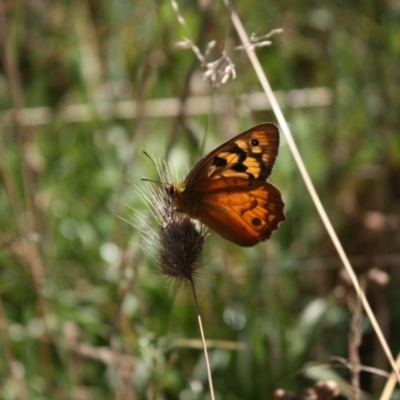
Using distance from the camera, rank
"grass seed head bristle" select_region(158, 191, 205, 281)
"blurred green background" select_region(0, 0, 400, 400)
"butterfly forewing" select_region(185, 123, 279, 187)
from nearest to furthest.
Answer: "grass seed head bristle" select_region(158, 191, 205, 281)
"butterfly forewing" select_region(185, 123, 279, 187)
"blurred green background" select_region(0, 0, 400, 400)

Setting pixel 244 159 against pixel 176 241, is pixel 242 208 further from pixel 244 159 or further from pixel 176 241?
pixel 176 241

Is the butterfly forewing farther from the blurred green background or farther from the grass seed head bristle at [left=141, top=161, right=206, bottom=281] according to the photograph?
the blurred green background

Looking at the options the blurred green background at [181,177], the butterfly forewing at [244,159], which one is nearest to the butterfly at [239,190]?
the butterfly forewing at [244,159]

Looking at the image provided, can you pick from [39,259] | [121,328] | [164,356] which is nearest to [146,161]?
[39,259]

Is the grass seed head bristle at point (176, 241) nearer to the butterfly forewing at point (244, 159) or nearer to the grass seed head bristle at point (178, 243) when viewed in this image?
the grass seed head bristle at point (178, 243)

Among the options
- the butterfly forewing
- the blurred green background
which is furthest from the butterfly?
the blurred green background

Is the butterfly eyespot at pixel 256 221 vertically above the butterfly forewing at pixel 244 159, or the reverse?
the butterfly forewing at pixel 244 159

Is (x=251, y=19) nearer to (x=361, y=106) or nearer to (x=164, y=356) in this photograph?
(x=361, y=106)
